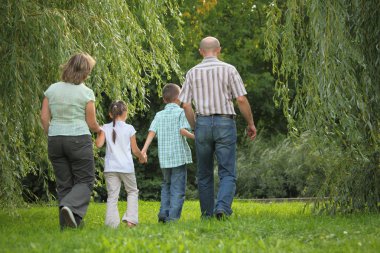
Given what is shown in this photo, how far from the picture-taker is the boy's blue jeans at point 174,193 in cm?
798

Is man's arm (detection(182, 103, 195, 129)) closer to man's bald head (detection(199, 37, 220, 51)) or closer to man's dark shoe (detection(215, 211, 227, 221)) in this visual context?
man's bald head (detection(199, 37, 220, 51))

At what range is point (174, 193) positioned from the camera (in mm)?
7980

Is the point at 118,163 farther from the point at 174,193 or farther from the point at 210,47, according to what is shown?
the point at 210,47

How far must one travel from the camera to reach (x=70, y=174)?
Result: 715 centimetres

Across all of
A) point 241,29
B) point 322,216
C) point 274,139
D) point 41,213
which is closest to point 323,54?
point 322,216

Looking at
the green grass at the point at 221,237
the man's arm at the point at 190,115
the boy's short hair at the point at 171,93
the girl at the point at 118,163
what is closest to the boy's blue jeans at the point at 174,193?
the girl at the point at 118,163

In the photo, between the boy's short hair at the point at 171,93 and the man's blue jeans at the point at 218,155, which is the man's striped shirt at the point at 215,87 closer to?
the man's blue jeans at the point at 218,155

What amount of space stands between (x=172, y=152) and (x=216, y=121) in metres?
0.81

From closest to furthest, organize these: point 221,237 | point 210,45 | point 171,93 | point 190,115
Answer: point 221,237 → point 210,45 → point 190,115 → point 171,93

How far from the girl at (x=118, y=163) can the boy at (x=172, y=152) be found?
0.28 metres

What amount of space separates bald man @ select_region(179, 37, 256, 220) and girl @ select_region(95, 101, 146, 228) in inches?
29.9

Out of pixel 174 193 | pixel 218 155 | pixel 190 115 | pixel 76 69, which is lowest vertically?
pixel 174 193

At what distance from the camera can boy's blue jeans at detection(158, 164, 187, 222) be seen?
798 cm

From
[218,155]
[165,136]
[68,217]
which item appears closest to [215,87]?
[218,155]
